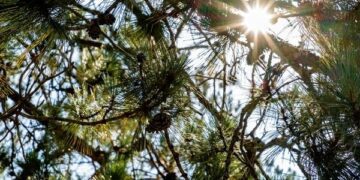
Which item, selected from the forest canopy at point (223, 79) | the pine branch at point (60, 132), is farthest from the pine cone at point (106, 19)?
the pine branch at point (60, 132)

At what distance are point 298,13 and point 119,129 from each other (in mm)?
1410

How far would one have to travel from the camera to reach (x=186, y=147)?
85.1 inches

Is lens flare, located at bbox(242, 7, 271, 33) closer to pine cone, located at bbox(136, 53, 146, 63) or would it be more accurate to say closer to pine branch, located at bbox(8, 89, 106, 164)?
pine cone, located at bbox(136, 53, 146, 63)

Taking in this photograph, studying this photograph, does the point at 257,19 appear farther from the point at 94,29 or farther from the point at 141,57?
the point at 94,29

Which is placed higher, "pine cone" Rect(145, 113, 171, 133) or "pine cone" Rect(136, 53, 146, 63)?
"pine cone" Rect(136, 53, 146, 63)

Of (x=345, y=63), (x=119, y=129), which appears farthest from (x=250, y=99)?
(x=119, y=129)

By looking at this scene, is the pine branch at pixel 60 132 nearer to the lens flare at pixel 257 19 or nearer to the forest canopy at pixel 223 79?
the forest canopy at pixel 223 79

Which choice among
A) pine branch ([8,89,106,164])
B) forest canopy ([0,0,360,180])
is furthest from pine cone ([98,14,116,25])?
pine branch ([8,89,106,164])

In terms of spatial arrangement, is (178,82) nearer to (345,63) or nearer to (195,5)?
(195,5)

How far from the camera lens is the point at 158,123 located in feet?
6.16

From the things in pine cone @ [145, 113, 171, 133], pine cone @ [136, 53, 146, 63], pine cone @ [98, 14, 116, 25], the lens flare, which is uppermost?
pine cone @ [98, 14, 116, 25]

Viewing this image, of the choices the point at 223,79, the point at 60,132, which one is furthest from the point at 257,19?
the point at 60,132

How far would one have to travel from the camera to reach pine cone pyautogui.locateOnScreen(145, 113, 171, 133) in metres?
1.87

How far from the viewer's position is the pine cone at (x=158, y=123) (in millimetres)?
1871
